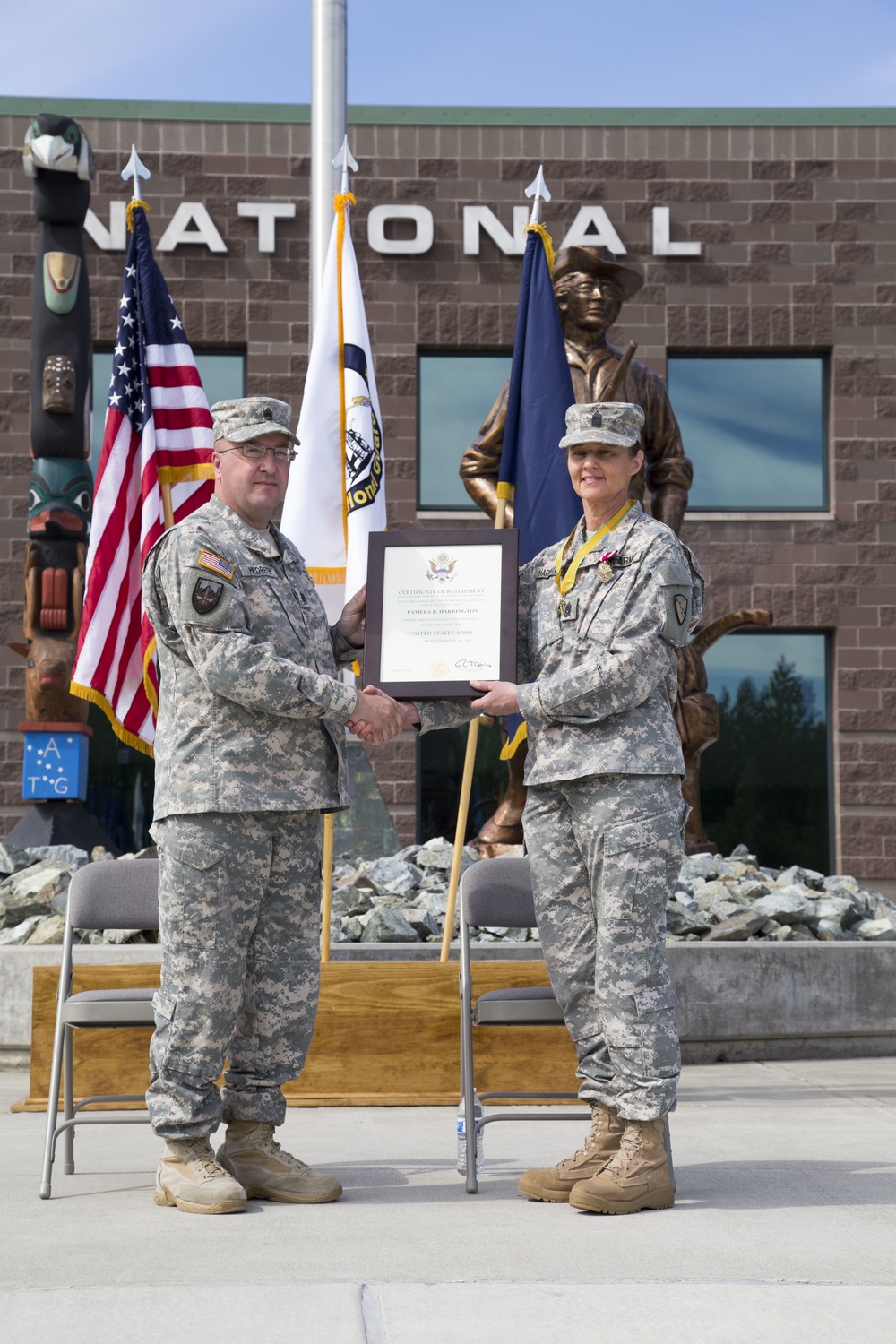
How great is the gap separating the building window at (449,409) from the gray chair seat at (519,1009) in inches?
394

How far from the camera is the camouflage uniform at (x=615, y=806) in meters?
3.96

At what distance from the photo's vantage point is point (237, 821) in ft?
13.1

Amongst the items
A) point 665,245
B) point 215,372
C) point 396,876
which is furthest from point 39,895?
point 665,245

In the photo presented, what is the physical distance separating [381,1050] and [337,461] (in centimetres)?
226

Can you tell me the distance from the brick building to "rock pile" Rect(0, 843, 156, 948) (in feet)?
15.6

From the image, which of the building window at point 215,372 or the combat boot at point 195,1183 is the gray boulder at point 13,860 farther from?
the building window at point 215,372

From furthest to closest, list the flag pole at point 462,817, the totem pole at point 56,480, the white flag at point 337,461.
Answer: the totem pole at point 56,480 → the white flag at point 337,461 → the flag pole at point 462,817

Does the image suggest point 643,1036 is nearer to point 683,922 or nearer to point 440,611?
point 440,611

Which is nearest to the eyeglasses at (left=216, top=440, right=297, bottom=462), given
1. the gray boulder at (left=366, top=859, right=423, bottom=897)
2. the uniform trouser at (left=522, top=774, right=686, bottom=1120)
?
the uniform trouser at (left=522, top=774, right=686, bottom=1120)

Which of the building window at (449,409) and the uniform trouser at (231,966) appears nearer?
the uniform trouser at (231,966)

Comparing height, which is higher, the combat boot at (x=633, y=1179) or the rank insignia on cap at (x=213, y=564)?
the rank insignia on cap at (x=213, y=564)

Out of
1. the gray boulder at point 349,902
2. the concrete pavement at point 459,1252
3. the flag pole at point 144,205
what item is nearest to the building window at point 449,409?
the gray boulder at point 349,902

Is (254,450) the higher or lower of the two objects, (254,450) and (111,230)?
the lower

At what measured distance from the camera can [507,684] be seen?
4207 millimetres
